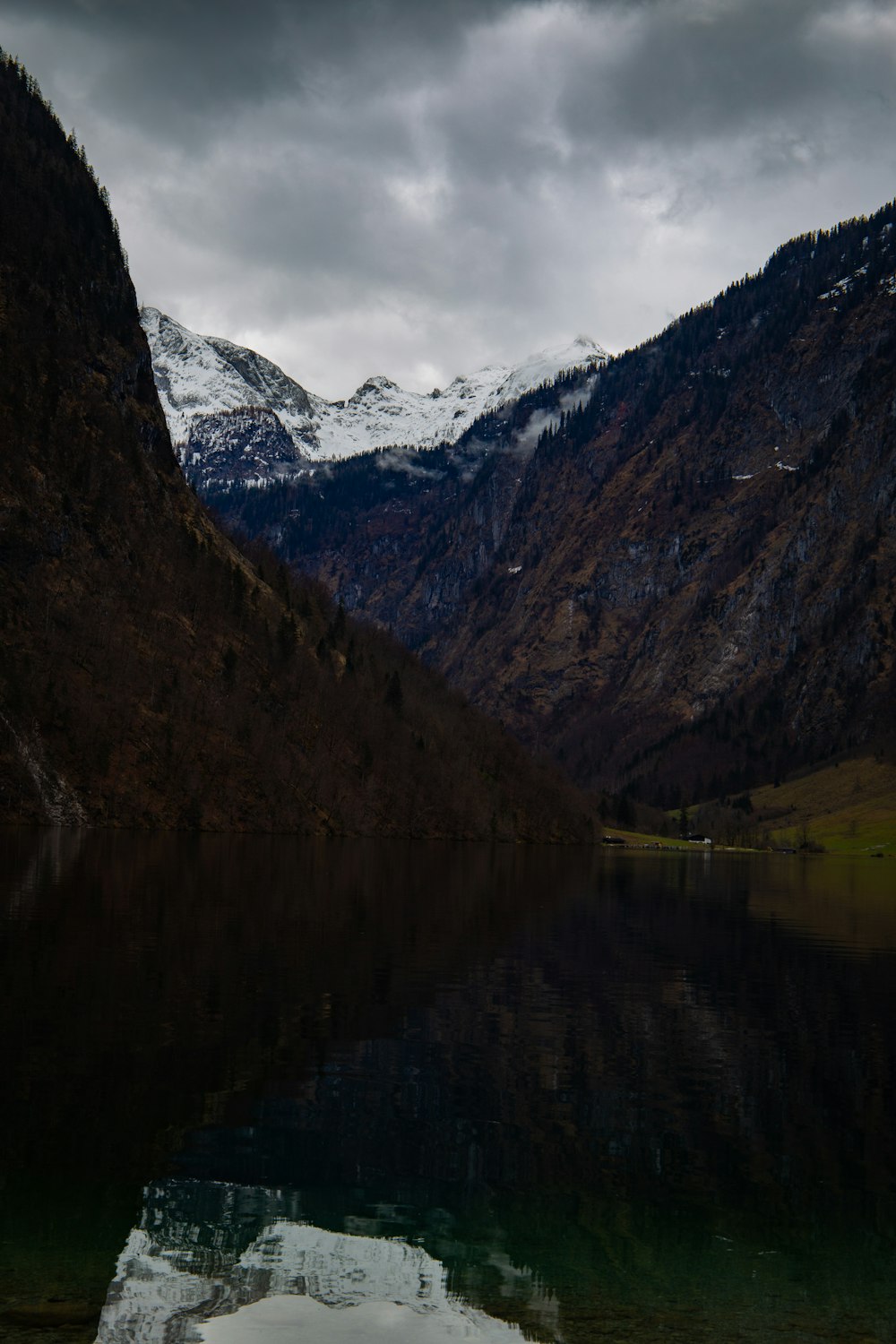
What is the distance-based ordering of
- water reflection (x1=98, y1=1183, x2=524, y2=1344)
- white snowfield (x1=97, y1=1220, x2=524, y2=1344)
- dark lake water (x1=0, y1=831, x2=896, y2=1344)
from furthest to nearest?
dark lake water (x1=0, y1=831, x2=896, y2=1344) → water reflection (x1=98, y1=1183, x2=524, y2=1344) → white snowfield (x1=97, y1=1220, x2=524, y2=1344)

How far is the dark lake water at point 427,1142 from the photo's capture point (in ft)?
48.6

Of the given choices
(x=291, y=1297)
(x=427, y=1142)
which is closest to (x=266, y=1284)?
(x=291, y=1297)

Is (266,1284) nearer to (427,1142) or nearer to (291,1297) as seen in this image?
(291,1297)

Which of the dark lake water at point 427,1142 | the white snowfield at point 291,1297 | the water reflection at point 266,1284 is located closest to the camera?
the white snowfield at point 291,1297

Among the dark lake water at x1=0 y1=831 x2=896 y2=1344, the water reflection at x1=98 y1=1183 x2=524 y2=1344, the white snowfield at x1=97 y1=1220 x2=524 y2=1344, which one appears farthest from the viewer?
the dark lake water at x1=0 y1=831 x2=896 y2=1344

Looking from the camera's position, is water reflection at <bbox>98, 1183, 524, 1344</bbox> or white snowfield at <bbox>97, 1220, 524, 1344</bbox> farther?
water reflection at <bbox>98, 1183, 524, 1344</bbox>

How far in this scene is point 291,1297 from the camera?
14742 millimetres

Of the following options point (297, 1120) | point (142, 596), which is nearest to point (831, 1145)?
point (297, 1120)

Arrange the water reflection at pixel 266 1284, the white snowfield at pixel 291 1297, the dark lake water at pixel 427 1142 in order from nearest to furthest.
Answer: the white snowfield at pixel 291 1297, the water reflection at pixel 266 1284, the dark lake water at pixel 427 1142

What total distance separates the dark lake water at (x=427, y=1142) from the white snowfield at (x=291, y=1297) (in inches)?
1.9

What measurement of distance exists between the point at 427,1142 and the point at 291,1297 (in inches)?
272

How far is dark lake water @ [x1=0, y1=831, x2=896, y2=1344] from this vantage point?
14812 millimetres

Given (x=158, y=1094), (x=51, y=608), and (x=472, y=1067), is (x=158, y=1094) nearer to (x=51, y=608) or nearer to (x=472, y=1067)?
(x=472, y=1067)

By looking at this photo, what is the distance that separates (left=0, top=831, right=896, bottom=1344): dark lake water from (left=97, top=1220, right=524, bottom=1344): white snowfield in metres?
0.05
